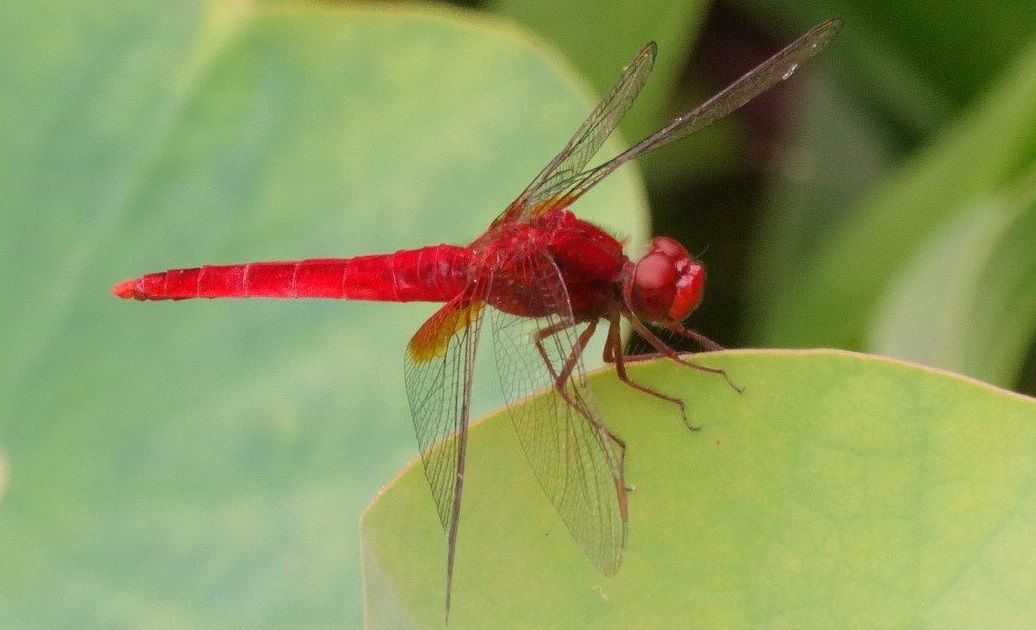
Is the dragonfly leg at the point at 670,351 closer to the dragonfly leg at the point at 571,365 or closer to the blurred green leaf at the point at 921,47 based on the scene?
the dragonfly leg at the point at 571,365

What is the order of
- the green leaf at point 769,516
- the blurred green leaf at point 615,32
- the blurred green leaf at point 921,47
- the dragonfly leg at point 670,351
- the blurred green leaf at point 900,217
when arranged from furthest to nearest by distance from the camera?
1. the blurred green leaf at point 921,47
2. the blurred green leaf at point 615,32
3. the blurred green leaf at point 900,217
4. the dragonfly leg at point 670,351
5. the green leaf at point 769,516

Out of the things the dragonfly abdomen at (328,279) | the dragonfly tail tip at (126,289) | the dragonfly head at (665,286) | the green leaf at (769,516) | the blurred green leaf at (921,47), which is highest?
the blurred green leaf at (921,47)

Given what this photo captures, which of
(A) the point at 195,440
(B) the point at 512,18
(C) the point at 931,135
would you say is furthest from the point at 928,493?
(C) the point at 931,135

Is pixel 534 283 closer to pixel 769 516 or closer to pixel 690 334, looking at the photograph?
pixel 690 334

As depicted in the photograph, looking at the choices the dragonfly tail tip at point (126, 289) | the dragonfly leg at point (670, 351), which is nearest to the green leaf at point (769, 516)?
the dragonfly leg at point (670, 351)

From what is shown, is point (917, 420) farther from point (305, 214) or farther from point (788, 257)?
point (788, 257)

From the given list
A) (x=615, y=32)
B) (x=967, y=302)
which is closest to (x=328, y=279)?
(x=615, y=32)

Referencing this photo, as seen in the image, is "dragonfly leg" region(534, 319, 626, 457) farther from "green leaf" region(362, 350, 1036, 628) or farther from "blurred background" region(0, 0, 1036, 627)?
"blurred background" region(0, 0, 1036, 627)
